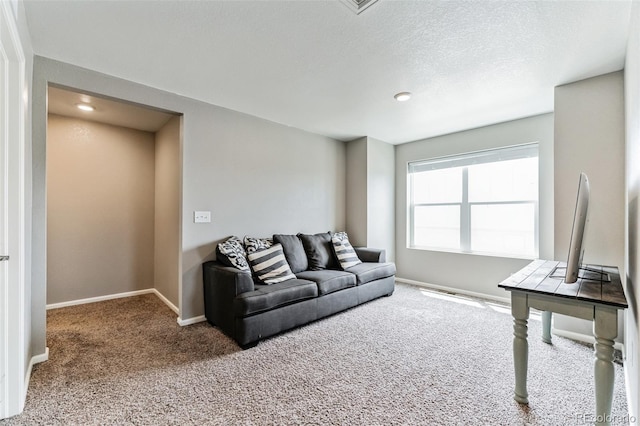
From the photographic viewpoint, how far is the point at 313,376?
2.05m

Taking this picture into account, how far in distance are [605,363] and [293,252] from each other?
2841mm

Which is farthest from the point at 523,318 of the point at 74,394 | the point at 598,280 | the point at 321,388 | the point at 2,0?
the point at 2,0

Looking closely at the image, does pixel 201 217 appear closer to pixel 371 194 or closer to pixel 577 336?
pixel 371 194

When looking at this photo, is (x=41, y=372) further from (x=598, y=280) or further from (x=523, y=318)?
(x=598, y=280)

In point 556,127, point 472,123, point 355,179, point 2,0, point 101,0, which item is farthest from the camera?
point 355,179

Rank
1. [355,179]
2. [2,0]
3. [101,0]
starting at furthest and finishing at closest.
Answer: [355,179] → [101,0] → [2,0]

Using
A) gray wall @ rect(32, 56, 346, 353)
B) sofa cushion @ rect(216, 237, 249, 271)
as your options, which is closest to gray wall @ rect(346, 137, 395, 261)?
gray wall @ rect(32, 56, 346, 353)

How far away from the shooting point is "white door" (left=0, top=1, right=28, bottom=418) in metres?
1.62

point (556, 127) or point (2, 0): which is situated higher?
point (2, 0)

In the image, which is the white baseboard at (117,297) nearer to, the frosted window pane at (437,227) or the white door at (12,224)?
the white door at (12,224)

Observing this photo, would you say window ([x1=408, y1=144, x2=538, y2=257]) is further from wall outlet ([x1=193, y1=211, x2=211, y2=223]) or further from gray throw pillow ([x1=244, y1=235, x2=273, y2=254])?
wall outlet ([x1=193, y1=211, x2=211, y2=223])

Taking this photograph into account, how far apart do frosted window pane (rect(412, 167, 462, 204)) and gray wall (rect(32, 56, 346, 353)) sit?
151cm

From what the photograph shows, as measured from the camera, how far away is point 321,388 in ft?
6.28

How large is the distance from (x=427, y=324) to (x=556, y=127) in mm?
2330
